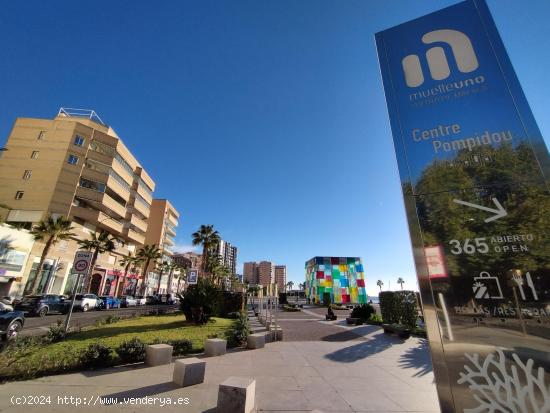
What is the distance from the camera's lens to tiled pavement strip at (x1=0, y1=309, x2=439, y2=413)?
17.1ft

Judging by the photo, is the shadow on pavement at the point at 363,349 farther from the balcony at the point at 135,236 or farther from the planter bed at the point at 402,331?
the balcony at the point at 135,236


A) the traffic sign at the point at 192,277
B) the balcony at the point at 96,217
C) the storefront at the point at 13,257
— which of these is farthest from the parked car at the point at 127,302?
the traffic sign at the point at 192,277

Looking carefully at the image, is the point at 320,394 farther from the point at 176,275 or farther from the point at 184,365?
the point at 176,275

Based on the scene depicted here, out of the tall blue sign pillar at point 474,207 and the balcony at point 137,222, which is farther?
the balcony at point 137,222

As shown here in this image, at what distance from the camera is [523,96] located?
337cm

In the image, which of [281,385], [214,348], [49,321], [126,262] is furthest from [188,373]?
[126,262]

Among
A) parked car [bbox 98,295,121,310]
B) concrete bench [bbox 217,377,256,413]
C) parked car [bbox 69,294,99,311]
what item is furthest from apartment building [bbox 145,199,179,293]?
concrete bench [bbox 217,377,256,413]

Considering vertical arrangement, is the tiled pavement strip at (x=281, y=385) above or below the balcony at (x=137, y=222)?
below

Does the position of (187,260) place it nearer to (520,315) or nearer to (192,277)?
(192,277)

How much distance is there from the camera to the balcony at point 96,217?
38969 mm

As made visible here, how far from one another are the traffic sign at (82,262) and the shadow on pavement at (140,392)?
635 cm

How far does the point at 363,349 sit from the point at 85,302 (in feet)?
91.9

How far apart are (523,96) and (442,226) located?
1.96 metres

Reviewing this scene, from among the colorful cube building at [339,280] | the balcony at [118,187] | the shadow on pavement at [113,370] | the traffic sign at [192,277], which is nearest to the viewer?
the shadow on pavement at [113,370]
